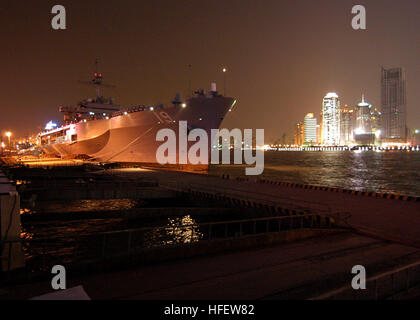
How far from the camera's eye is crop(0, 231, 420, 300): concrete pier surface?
552cm

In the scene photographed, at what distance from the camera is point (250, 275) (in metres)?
6.41

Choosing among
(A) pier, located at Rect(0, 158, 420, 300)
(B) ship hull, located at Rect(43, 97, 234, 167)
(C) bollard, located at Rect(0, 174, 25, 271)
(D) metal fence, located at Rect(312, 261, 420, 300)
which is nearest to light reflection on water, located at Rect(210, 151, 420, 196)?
(B) ship hull, located at Rect(43, 97, 234, 167)

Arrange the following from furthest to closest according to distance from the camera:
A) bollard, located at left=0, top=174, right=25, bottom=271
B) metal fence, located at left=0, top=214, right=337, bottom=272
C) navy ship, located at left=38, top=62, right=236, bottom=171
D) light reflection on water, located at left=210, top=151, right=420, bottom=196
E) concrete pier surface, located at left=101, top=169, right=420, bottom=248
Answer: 1. light reflection on water, located at left=210, top=151, right=420, bottom=196
2. navy ship, located at left=38, top=62, right=236, bottom=171
3. metal fence, located at left=0, top=214, right=337, bottom=272
4. concrete pier surface, located at left=101, top=169, right=420, bottom=248
5. bollard, located at left=0, top=174, right=25, bottom=271

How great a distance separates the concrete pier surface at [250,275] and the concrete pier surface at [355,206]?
55.3 inches

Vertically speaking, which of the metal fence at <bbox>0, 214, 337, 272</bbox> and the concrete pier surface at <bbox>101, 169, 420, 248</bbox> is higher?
the concrete pier surface at <bbox>101, 169, 420, 248</bbox>

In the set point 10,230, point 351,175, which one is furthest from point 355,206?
point 351,175

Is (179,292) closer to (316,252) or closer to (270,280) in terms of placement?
(270,280)

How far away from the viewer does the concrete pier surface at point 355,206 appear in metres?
9.85

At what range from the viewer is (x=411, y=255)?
765cm

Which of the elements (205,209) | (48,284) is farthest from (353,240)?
(205,209)

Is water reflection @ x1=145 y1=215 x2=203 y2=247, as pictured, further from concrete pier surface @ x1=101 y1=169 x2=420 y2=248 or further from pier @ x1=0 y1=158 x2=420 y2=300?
concrete pier surface @ x1=101 y1=169 x2=420 y2=248

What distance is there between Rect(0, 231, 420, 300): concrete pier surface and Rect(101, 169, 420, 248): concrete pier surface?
1404 mm

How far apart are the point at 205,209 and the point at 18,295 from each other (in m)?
11.9
